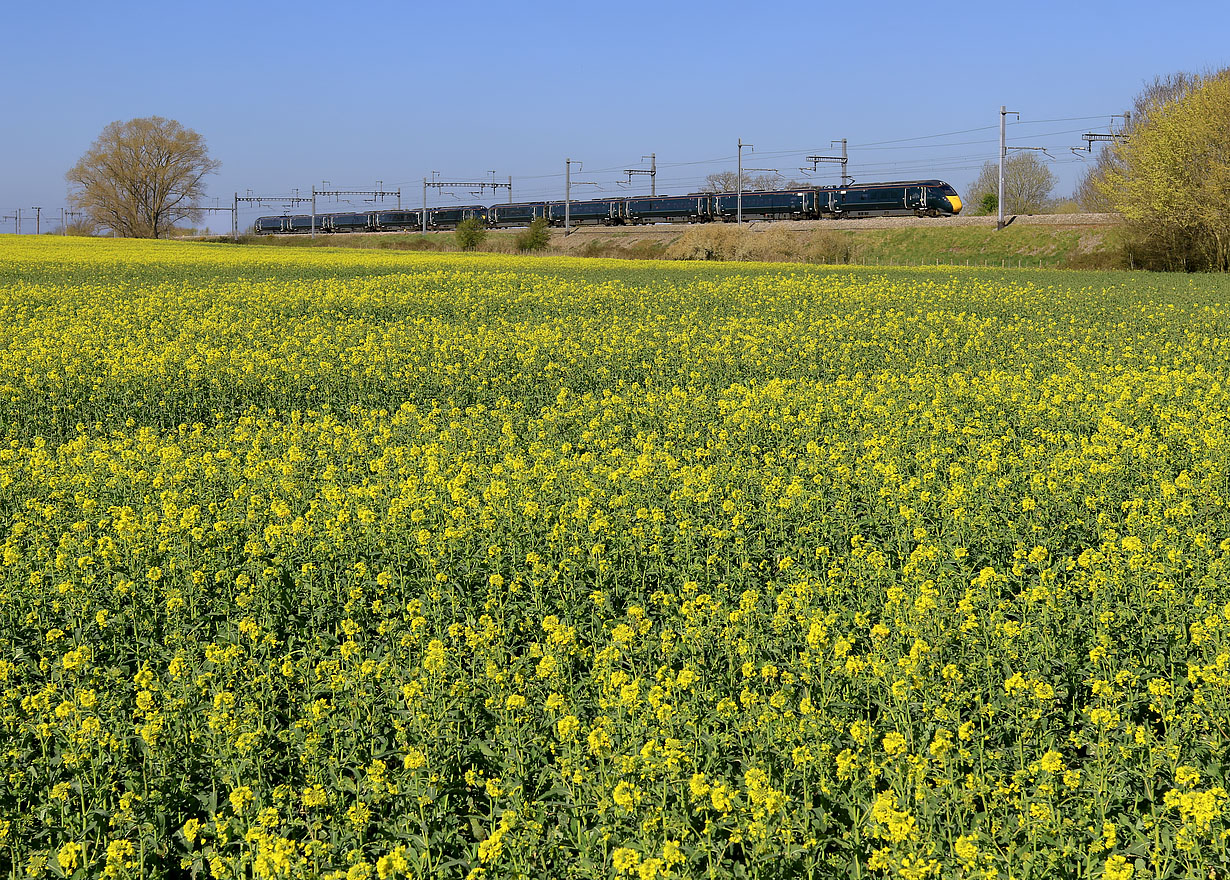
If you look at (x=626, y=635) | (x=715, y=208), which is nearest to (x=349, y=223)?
(x=715, y=208)

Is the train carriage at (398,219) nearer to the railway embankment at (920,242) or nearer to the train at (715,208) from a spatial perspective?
the train at (715,208)

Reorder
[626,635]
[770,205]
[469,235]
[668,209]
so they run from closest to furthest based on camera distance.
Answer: [626,635] → [469,235] → [770,205] → [668,209]

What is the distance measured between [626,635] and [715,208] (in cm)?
7317

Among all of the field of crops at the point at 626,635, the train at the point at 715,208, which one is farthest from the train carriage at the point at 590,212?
the field of crops at the point at 626,635

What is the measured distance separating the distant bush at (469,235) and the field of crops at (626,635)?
60462mm

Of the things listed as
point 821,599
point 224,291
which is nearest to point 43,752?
point 821,599

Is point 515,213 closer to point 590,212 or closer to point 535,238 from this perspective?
point 590,212

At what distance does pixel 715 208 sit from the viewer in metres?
76.0

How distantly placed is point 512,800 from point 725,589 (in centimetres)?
268

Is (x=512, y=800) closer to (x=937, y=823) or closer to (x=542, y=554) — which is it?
(x=937, y=823)

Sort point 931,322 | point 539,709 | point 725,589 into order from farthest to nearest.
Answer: point 931,322
point 725,589
point 539,709

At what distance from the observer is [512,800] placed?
4.11 m

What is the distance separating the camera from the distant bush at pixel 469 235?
7262cm

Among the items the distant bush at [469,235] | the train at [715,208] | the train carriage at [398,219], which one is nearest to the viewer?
the train at [715,208]
